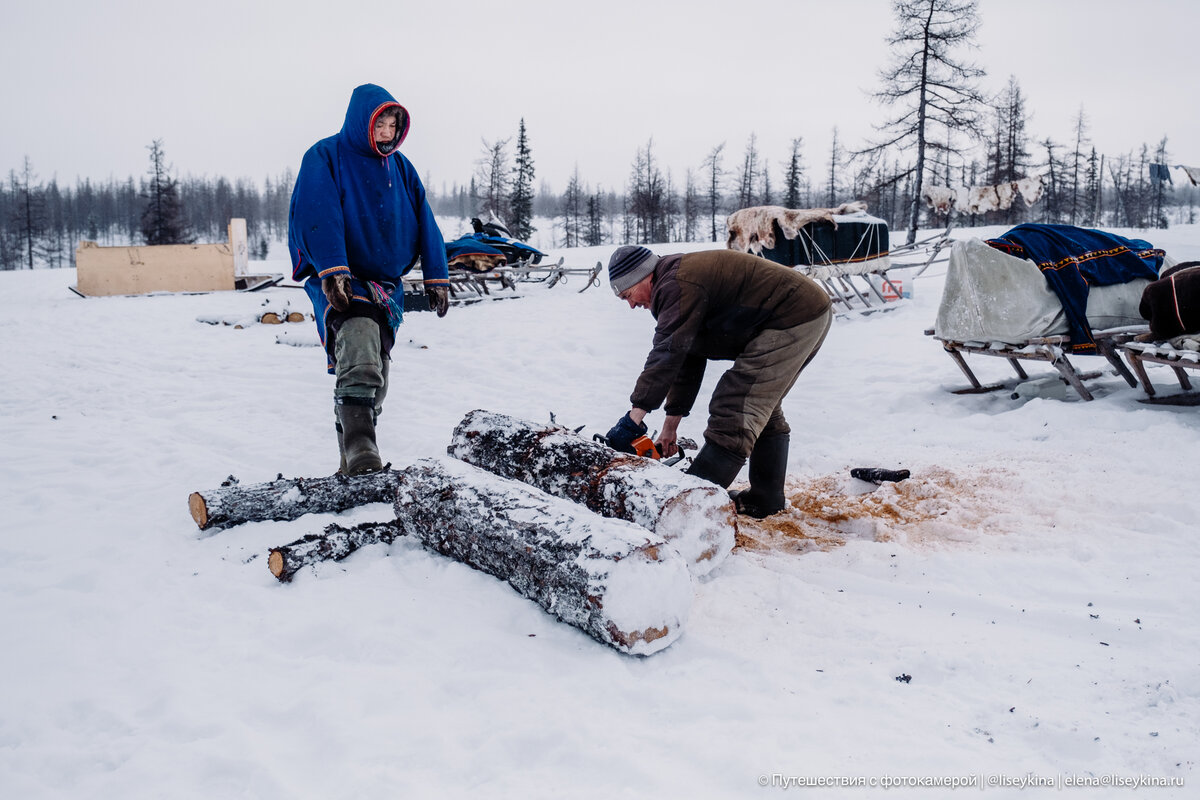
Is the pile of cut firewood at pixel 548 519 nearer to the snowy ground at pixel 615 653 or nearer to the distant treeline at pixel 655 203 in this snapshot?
the snowy ground at pixel 615 653

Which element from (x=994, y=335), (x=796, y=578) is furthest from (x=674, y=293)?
(x=994, y=335)

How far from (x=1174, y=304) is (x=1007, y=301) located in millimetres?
1157

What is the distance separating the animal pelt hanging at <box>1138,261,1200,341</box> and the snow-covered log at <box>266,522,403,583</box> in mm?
5063

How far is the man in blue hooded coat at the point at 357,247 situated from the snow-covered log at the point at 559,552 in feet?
2.24

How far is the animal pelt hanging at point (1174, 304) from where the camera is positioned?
14.9 ft

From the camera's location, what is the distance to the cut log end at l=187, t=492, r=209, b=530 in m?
2.90

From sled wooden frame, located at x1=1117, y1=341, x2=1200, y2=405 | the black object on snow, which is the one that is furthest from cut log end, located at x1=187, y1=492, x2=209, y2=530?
sled wooden frame, located at x1=1117, y1=341, x2=1200, y2=405

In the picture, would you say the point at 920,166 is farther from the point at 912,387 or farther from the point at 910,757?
the point at 910,757

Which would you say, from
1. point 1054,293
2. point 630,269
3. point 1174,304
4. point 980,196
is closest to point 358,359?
point 630,269

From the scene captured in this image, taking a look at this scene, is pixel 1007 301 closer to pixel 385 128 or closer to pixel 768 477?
pixel 768 477

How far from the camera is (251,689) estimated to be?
72.7 inches

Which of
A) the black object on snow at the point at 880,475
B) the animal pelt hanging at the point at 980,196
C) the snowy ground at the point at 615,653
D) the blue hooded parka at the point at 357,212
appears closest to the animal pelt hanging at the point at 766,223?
the animal pelt hanging at the point at 980,196

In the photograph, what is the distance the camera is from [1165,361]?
14.9ft

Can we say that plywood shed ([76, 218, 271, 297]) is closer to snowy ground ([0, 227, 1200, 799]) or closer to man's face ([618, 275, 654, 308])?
snowy ground ([0, 227, 1200, 799])
